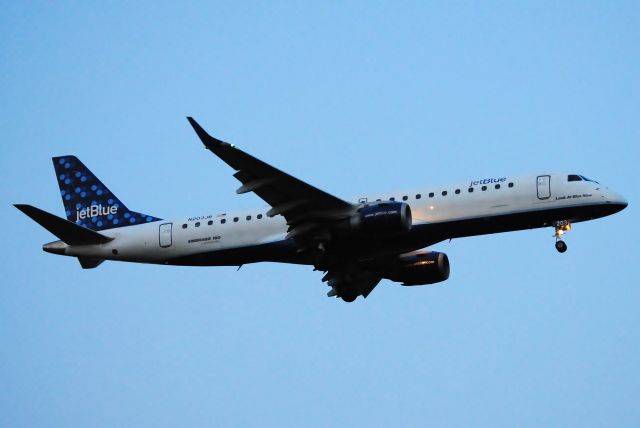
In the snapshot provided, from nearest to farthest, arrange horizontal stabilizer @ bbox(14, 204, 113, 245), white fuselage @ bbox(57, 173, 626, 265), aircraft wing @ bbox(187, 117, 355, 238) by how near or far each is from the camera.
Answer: aircraft wing @ bbox(187, 117, 355, 238)
white fuselage @ bbox(57, 173, 626, 265)
horizontal stabilizer @ bbox(14, 204, 113, 245)

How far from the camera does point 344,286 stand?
180 feet

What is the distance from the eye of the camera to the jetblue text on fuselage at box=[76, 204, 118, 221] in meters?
56.8

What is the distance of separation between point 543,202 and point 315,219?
927 cm

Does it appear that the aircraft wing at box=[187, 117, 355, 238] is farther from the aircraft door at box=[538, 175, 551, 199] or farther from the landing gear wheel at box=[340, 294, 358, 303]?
the aircraft door at box=[538, 175, 551, 199]

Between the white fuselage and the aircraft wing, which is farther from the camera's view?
the white fuselage

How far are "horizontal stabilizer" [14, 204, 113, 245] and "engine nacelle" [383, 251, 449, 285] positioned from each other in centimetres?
1325

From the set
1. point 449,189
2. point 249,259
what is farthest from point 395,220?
point 249,259

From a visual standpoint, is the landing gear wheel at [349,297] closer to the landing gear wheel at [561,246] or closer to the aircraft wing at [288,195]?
the aircraft wing at [288,195]

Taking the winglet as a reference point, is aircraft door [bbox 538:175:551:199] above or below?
below

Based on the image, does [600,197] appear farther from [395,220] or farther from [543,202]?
[395,220]

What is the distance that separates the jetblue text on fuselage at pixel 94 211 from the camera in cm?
5675

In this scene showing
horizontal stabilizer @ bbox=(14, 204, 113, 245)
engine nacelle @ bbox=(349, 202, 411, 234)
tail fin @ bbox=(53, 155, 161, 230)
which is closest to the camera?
engine nacelle @ bbox=(349, 202, 411, 234)

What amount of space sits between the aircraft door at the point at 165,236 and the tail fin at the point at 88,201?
1431mm

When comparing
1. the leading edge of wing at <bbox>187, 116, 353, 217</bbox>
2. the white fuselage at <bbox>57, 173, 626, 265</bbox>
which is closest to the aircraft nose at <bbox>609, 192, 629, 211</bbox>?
the white fuselage at <bbox>57, 173, 626, 265</bbox>
